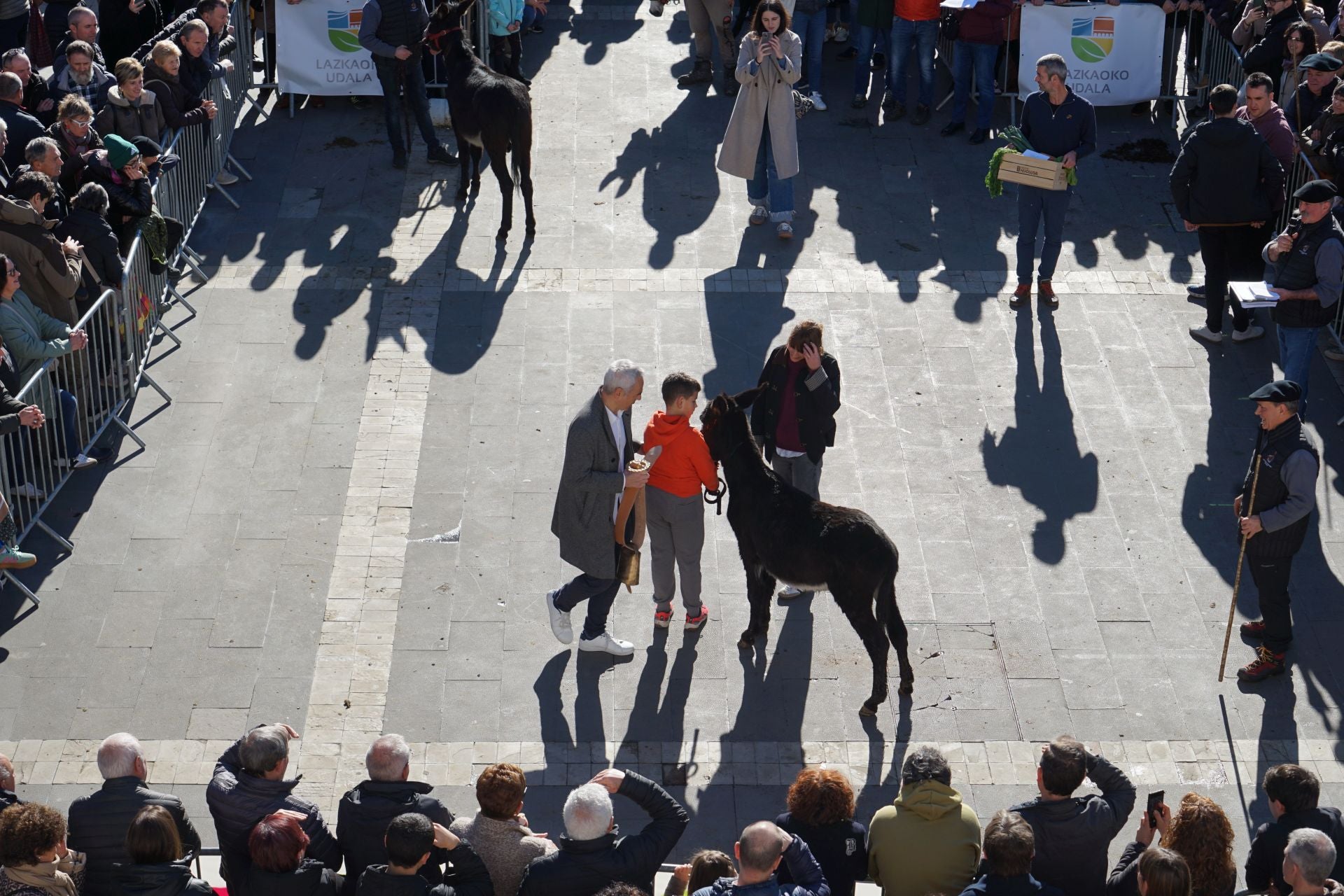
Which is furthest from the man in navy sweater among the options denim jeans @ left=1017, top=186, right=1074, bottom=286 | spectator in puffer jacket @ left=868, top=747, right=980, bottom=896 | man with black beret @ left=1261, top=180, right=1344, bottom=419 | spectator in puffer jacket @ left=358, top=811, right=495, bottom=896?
spectator in puffer jacket @ left=358, top=811, right=495, bottom=896

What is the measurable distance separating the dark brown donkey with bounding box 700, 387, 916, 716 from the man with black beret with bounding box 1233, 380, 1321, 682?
6.56 ft

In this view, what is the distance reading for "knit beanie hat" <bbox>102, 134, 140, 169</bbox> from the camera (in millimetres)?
11141

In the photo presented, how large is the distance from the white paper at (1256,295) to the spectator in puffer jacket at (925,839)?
533cm

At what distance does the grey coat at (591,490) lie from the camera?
8.50 meters

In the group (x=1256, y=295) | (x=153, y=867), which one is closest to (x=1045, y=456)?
(x=1256, y=295)

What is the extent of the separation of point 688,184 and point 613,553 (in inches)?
260

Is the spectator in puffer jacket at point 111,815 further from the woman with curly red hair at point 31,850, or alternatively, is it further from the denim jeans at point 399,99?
the denim jeans at point 399,99

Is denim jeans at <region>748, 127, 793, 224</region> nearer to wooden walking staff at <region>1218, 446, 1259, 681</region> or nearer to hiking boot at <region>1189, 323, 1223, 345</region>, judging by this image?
hiking boot at <region>1189, 323, 1223, 345</region>

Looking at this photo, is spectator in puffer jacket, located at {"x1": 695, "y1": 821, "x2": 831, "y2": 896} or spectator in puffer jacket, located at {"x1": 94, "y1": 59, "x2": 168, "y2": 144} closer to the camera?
spectator in puffer jacket, located at {"x1": 695, "y1": 821, "x2": 831, "y2": 896}

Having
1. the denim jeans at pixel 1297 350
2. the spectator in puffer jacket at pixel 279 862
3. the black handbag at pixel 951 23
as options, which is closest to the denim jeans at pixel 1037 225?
the denim jeans at pixel 1297 350

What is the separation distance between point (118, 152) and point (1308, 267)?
8.17m

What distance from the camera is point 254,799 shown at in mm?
6367

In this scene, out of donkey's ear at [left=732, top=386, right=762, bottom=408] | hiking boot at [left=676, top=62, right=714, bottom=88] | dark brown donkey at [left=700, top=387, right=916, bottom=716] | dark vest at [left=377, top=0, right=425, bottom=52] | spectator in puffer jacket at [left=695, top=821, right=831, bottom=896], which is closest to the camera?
spectator in puffer jacket at [left=695, top=821, right=831, bottom=896]

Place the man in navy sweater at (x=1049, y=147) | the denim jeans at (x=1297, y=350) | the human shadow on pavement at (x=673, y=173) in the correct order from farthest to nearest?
the human shadow on pavement at (x=673, y=173)
the man in navy sweater at (x=1049, y=147)
the denim jeans at (x=1297, y=350)
